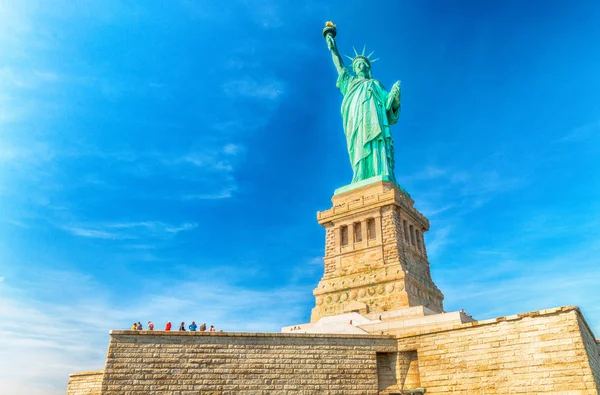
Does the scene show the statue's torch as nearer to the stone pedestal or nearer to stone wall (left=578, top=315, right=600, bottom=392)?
the stone pedestal

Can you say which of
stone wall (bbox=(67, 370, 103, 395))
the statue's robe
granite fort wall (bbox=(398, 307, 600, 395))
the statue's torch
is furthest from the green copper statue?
stone wall (bbox=(67, 370, 103, 395))

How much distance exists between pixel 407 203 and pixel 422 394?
16.2 meters

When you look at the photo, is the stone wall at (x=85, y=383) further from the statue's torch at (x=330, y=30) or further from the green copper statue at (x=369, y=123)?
the statue's torch at (x=330, y=30)

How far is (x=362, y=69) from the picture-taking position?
114 feet

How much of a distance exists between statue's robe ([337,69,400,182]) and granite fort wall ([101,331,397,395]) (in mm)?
16823

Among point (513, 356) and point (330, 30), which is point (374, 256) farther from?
point (330, 30)

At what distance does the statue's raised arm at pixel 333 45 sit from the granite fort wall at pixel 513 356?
83.6ft

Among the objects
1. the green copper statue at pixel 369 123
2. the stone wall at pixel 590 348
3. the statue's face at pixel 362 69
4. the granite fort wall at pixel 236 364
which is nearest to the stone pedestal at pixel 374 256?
the green copper statue at pixel 369 123

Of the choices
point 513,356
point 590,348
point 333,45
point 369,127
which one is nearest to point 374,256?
point 369,127

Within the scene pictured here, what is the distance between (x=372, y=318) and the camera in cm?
2136

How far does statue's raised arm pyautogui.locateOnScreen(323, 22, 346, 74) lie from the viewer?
3603cm

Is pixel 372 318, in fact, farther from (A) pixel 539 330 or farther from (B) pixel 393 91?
(B) pixel 393 91

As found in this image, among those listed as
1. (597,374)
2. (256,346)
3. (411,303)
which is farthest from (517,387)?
(411,303)

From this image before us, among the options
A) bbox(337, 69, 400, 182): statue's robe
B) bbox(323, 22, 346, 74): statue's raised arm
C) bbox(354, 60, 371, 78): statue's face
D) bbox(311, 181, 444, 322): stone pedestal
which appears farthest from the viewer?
bbox(323, 22, 346, 74): statue's raised arm
